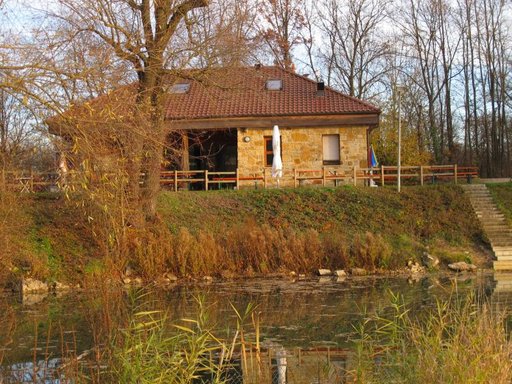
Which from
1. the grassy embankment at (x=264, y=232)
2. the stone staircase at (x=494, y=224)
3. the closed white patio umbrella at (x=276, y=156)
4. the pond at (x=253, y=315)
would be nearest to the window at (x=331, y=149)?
the closed white patio umbrella at (x=276, y=156)

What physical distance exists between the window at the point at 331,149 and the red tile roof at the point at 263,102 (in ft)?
3.35

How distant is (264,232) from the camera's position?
2052 cm

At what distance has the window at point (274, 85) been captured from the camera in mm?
29906

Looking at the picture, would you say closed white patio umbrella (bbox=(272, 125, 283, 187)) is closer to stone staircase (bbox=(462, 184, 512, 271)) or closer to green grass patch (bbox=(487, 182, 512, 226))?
stone staircase (bbox=(462, 184, 512, 271))

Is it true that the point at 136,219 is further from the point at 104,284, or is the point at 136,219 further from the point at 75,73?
the point at 75,73

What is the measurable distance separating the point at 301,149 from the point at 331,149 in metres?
1.14

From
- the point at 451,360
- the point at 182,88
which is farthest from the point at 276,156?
the point at 451,360

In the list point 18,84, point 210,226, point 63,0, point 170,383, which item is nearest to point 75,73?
point 18,84

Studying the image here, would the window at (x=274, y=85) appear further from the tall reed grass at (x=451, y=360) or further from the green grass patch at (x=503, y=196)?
the tall reed grass at (x=451, y=360)

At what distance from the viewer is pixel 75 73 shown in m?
7.47

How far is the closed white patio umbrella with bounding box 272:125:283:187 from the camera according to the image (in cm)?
2536

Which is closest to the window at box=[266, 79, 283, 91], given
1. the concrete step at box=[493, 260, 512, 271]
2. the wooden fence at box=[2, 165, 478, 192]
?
the wooden fence at box=[2, 165, 478, 192]

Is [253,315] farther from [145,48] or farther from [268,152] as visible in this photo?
[268,152]

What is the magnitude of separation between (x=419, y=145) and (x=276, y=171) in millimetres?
17155
